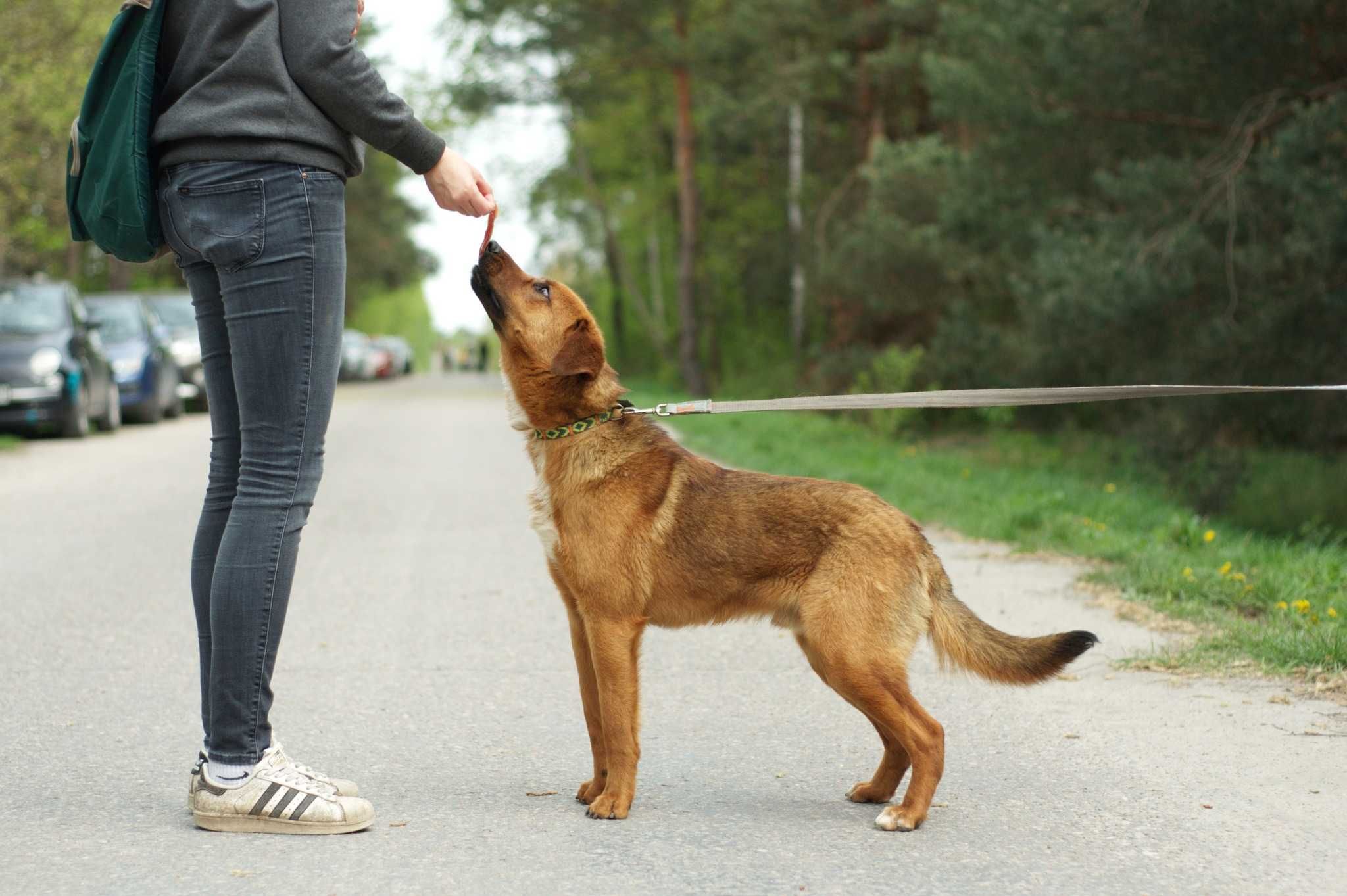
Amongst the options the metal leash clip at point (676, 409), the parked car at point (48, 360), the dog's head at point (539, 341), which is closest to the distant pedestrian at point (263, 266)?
the dog's head at point (539, 341)

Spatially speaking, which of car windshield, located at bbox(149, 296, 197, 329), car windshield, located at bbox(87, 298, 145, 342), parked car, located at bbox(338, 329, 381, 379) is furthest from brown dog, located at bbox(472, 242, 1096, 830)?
parked car, located at bbox(338, 329, 381, 379)

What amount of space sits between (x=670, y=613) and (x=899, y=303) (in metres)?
18.5

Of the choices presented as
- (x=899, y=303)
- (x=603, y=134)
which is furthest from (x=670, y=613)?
(x=603, y=134)

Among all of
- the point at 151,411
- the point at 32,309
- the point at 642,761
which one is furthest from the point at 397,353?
the point at 642,761

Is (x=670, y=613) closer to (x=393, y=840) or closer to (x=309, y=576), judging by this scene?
(x=393, y=840)

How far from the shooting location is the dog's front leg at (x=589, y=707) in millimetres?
4121

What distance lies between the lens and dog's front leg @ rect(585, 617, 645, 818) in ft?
13.0

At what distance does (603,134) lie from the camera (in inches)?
1751

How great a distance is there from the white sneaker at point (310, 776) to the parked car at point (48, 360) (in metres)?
15.2

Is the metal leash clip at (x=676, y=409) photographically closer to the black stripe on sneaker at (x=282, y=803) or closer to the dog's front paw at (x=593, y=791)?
the dog's front paw at (x=593, y=791)

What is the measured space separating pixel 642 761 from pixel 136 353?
19206 mm

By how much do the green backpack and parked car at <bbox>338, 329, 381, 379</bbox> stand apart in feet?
151

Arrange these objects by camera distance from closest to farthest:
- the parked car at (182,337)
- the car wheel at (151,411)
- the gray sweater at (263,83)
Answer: the gray sweater at (263,83), the car wheel at (151,411), the parked car at (182,337)

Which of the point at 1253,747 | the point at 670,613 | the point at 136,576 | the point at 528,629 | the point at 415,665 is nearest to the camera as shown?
the point at 670,613
